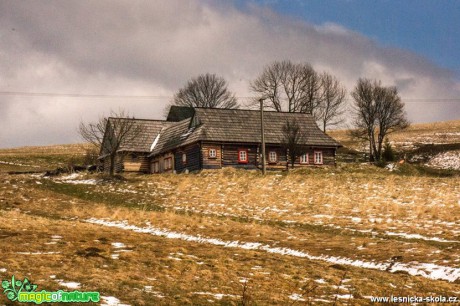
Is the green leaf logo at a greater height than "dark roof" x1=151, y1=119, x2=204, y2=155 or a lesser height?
lesser

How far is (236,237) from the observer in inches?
912

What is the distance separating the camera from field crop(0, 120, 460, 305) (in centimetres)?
1388

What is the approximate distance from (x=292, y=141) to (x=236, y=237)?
2988 centimetres

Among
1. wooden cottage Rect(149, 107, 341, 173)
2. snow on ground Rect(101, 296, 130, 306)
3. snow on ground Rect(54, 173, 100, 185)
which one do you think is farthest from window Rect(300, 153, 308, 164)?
snow on ground Rect(101, 296, 130, 306)

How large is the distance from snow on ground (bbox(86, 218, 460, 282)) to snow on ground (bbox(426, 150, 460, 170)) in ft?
173

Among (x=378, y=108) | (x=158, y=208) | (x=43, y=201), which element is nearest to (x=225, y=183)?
(x=158, y=208)

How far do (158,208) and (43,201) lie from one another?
643 centimetres

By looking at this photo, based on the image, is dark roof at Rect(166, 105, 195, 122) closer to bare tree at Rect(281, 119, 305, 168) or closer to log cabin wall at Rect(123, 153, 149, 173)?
log cabin wall at Rect(123, 153, 149, 173)

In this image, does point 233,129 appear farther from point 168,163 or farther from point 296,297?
point 296,297

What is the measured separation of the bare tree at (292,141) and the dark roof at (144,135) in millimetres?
14531

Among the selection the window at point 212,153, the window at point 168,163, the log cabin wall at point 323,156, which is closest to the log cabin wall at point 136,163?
the window at point 168,163

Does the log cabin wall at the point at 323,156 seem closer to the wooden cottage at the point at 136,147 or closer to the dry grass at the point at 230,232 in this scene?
the dry grass at the point at 230,232

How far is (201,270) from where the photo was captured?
15.8 metres

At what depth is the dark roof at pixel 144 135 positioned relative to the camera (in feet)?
196
